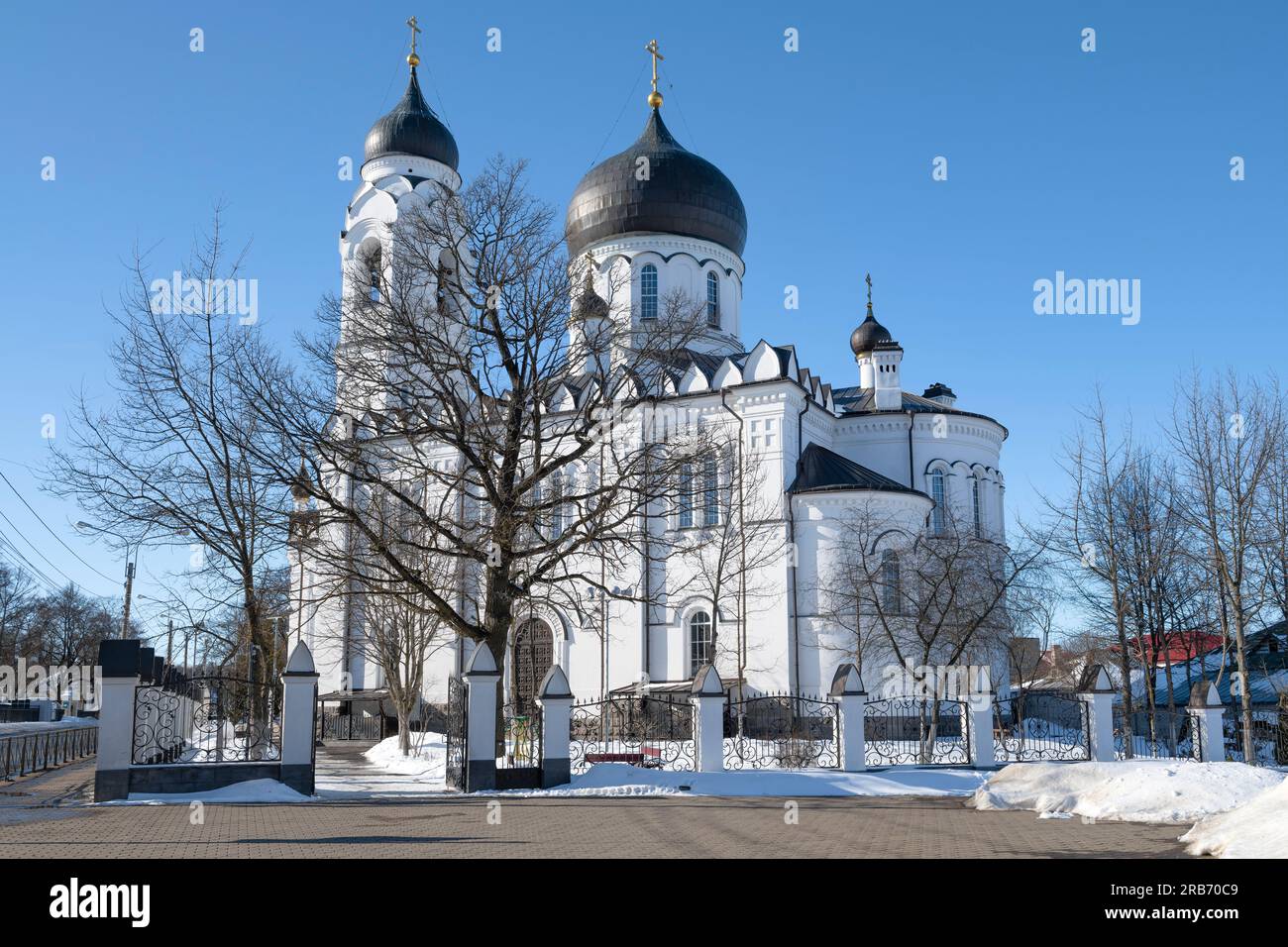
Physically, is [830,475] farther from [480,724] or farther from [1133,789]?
[1133,789]

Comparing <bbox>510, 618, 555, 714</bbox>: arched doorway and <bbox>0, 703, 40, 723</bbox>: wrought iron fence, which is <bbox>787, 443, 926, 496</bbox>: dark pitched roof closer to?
<bbox>510, 618, 555, 714</bbox>: arched doorway

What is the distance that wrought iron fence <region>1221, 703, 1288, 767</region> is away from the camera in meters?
21.6

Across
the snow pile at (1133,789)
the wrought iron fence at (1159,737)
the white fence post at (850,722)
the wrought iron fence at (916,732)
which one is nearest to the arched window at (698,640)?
the wrought iron fence at (916,732)

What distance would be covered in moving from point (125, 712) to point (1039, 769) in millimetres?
11259

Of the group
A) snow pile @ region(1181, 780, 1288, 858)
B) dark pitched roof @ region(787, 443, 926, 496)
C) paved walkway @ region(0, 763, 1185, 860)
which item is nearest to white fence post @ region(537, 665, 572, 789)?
paved walkway @ region(0, 763, 1185, 860)

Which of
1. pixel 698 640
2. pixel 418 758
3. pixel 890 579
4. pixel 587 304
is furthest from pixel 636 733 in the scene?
pixel 587 304

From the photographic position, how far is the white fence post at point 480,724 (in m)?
15.2

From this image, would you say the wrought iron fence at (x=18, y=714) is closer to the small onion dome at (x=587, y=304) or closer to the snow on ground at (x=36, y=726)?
the snow on ground at (x=36, y=726)

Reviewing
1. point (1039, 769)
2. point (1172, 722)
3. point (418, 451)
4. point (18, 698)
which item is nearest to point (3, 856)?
point (418, 451)

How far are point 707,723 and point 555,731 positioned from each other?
234 centimetres

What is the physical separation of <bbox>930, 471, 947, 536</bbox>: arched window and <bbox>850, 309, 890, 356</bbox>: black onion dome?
5.28m

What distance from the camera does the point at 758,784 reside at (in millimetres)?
15555

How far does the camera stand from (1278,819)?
8102 mm
